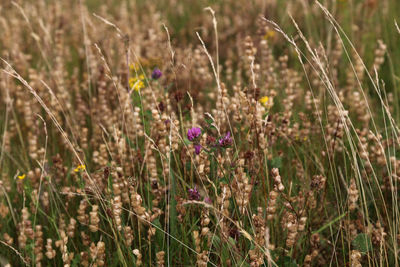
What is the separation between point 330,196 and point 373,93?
3.82ft

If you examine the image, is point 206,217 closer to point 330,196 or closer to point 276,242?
point 276,242

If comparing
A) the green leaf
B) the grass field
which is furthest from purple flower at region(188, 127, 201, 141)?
the green leaf

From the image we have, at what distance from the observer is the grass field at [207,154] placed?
1655mm

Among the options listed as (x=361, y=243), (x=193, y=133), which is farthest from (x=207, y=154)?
(x=361, y=243)

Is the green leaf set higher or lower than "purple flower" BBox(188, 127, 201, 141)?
lower

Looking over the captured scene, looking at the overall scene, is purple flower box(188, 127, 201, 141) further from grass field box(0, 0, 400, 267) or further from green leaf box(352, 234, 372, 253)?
green leaf box(352, 234, 372, 253)

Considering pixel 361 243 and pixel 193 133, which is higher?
pixel 193 133

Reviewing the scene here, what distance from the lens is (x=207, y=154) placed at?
1784mm

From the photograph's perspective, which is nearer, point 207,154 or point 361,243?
point 361,243

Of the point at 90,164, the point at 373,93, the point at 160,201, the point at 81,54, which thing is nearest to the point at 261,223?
the point at 160,201

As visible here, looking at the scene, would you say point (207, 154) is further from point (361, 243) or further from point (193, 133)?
point (361, 243)

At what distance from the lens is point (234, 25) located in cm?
445

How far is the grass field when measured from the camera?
1655mm

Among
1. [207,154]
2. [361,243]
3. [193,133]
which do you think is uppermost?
[193,133]
